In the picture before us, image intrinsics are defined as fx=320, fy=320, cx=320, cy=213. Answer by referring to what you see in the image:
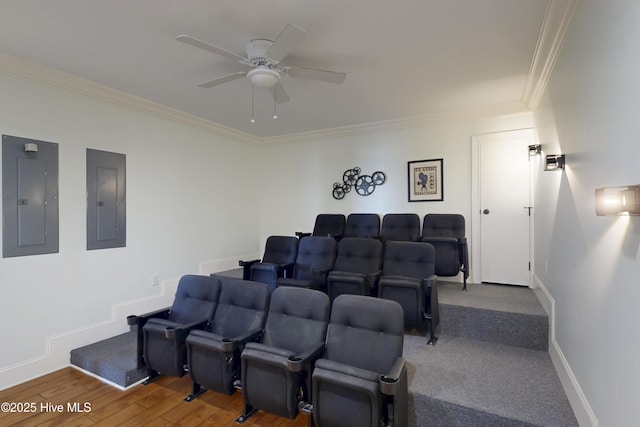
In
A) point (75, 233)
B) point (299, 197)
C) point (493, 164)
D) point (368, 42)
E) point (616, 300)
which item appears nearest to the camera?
point (616, 300)

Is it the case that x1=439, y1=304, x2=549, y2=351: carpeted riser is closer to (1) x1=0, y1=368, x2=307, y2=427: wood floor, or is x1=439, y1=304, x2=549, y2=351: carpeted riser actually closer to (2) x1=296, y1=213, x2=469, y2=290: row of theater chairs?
(2) x1=296, y1=213, x2=469, y2=290: row of theater chairs

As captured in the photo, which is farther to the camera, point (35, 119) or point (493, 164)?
point (493, 164)

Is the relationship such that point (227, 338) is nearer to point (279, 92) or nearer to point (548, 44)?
point (279, 92)

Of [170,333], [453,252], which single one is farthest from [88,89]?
[453,252]

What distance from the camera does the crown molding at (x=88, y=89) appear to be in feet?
9.59

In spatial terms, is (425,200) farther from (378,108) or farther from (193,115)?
(193,115)

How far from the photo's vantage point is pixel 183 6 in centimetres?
225

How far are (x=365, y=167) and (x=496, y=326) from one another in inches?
120

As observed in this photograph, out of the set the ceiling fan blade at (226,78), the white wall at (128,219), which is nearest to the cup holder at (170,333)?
the white wall at (128,219)

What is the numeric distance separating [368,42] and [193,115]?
2943 millimetres

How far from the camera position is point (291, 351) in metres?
2.28

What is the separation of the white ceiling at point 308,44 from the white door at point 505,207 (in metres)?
0.60

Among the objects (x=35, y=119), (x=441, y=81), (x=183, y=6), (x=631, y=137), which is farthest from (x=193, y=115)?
(x=631, y=137)

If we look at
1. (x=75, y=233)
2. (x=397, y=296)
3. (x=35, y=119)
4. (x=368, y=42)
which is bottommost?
(x=397, y=296)
